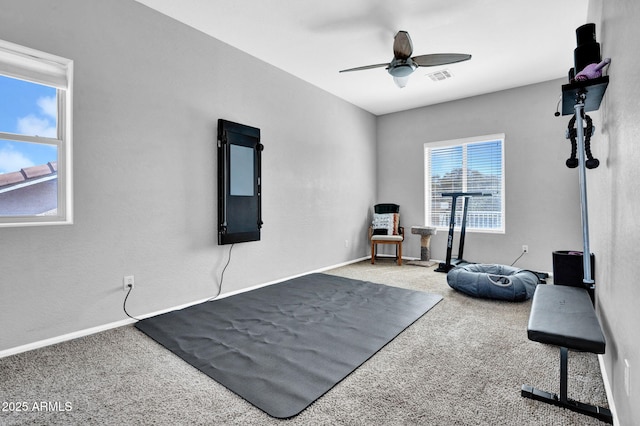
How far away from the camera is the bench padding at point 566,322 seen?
1.47 metres

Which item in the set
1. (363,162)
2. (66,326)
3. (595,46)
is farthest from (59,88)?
(363,162)

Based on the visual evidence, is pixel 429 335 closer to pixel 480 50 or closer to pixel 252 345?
pixel 252 345

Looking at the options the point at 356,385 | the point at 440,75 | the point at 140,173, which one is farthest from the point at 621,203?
the point at 440,75

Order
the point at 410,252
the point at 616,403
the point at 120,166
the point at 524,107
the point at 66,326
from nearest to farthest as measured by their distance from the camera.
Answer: the point at 616,403 → the point at 66,326 → the point at 120,166 → the point at 524,107 → the point at 410,252

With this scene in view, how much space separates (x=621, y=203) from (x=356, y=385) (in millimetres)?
1640

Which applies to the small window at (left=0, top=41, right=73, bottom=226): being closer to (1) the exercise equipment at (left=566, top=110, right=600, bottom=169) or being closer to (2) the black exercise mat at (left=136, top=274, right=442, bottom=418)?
(2) the black exercise mat at (left=136, top=274, right=442, bottom=418)

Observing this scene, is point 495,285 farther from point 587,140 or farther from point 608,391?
point 587,140

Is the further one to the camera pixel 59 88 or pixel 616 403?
pixel 59 88

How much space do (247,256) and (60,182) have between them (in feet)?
6.54

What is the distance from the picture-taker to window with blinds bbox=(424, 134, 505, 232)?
5184mm

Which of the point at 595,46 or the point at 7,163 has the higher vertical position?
the point at 595,46

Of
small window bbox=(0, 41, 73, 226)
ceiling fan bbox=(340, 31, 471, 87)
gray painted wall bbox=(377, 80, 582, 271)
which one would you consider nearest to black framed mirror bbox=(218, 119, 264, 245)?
small window bbox=(0, 41, 73, 226)

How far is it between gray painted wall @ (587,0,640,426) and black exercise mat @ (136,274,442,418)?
1338 millimetres

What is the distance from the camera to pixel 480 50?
379cm
